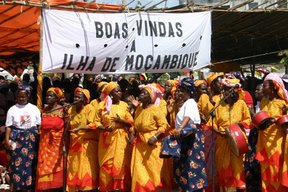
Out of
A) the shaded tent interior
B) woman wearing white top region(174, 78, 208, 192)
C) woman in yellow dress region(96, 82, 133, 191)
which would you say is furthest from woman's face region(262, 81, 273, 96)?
the shaded tent interior

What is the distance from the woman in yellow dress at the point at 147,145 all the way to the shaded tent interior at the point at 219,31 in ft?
5.41

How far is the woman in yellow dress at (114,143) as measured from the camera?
6.75 metres

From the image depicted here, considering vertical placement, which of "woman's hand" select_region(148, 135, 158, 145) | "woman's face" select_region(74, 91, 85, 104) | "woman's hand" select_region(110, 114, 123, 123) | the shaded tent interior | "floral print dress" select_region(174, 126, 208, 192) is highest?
the shaded tent interior

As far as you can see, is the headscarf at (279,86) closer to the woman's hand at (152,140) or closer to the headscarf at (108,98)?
the woman's hand at (152,140)

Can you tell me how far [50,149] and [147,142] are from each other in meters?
1.54

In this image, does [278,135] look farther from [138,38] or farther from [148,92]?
[138,38]

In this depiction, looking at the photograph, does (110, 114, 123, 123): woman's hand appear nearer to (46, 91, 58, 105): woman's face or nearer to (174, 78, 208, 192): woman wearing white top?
(174, 78, 208, 192): woman wearing white top

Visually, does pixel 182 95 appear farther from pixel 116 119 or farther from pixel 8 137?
pixel 8 137

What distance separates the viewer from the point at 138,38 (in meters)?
7.36

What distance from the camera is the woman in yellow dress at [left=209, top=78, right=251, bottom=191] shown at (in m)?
6.55

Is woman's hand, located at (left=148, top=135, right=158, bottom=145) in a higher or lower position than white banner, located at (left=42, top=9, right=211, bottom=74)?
lower

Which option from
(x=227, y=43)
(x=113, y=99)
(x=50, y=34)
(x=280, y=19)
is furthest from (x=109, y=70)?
(x=227, y=43)

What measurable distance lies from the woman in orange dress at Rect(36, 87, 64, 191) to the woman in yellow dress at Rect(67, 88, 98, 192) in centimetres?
17

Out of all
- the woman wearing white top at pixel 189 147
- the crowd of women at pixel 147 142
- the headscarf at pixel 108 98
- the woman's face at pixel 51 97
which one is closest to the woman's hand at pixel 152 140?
the crowd of women at pixel 147 142
